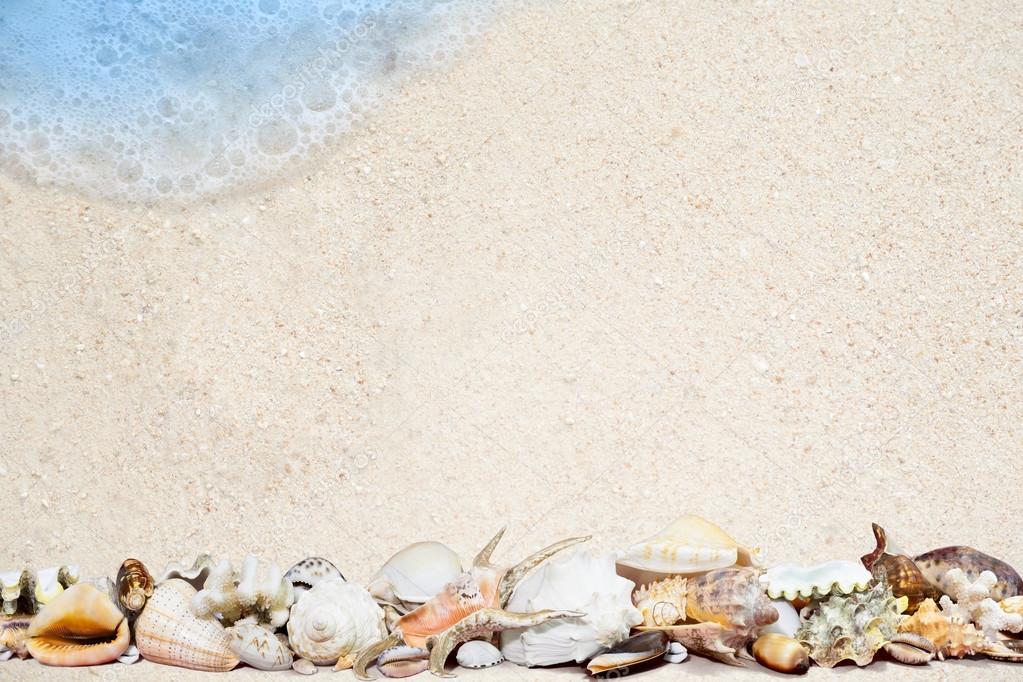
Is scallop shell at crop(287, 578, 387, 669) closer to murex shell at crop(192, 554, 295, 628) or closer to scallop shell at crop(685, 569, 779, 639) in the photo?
murex shell at crop(192, 554, 295, 628)

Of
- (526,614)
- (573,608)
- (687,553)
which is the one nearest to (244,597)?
(526,614)

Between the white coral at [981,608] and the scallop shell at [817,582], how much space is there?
32 centimetres

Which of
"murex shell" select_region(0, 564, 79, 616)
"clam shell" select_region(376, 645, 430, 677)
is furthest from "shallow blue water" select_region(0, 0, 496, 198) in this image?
"clam shell" select_region(376, 645, 430, 677)

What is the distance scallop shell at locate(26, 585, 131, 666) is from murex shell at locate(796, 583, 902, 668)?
64.9 inches

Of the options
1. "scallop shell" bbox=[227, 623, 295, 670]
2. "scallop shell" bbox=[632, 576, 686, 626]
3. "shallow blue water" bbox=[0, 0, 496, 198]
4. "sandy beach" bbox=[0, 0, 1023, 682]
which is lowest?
"scallop shell" bbox=[227, 623, 295, 670]

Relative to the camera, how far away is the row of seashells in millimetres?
2033

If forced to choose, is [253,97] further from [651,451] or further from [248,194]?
[651,451]

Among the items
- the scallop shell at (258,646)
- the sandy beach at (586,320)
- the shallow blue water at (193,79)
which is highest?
the shallow blue water at (193,79)

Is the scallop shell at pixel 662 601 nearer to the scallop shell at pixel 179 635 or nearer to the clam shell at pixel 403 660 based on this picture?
the clam shell at pixel 403 660

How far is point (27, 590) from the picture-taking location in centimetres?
219

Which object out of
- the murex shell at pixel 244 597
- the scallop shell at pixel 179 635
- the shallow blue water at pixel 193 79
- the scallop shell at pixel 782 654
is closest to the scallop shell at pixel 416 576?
the murex shell at pixel 244 597

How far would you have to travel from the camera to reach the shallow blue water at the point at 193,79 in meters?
3.10

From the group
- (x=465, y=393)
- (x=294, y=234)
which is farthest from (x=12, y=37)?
(x=465, y=393)

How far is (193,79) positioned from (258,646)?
86.6 inches
